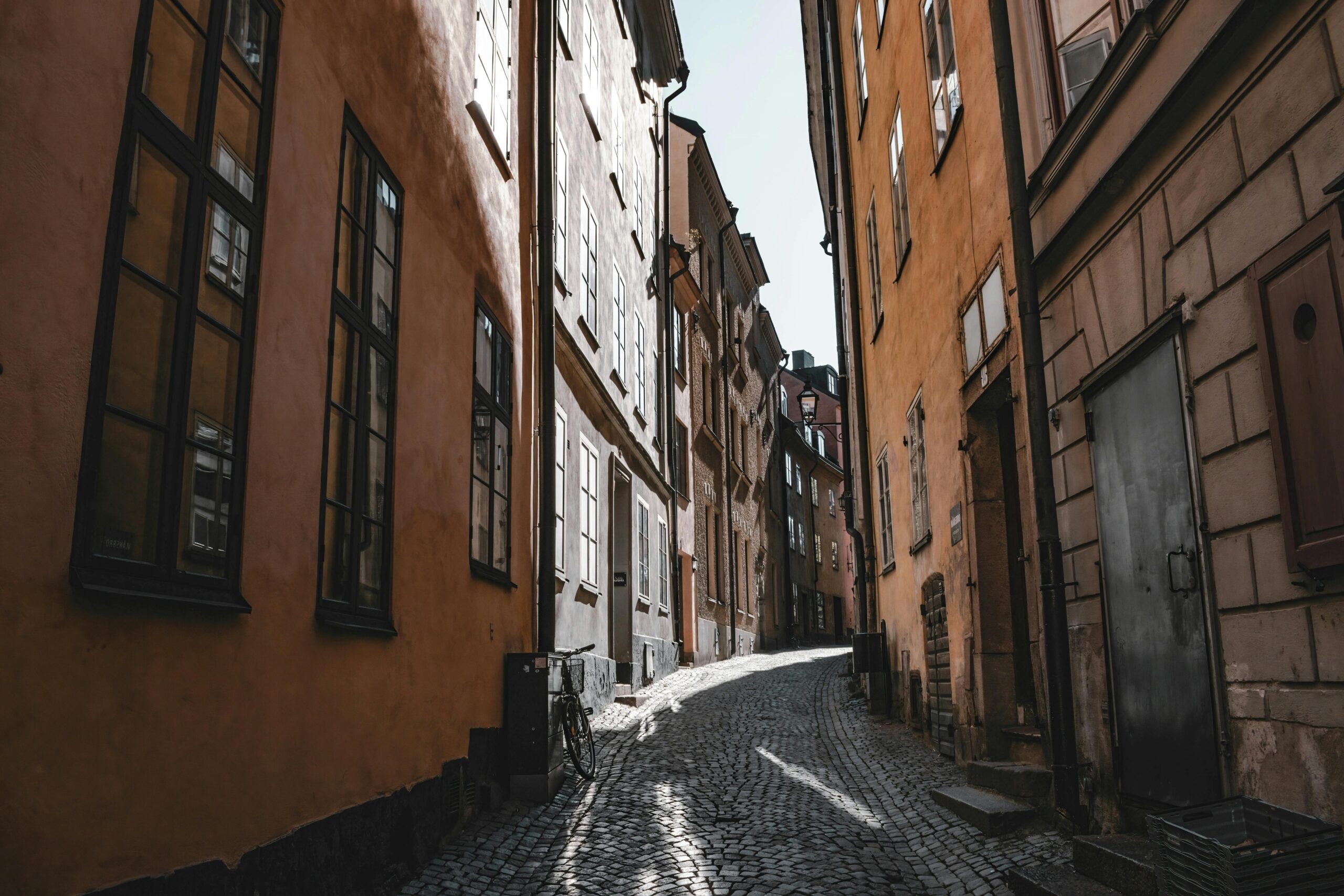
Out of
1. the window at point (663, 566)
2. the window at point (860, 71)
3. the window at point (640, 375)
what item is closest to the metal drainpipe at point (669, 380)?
the window at point (663, 566)

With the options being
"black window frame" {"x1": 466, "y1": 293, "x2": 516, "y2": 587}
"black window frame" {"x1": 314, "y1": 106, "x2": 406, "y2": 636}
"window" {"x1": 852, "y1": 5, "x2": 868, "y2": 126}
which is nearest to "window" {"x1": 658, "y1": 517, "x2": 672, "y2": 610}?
"window" {"x1": 852, "y1": 5, "x2": 868, "y2": 126}

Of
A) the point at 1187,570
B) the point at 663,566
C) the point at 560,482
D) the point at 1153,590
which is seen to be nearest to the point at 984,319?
the point at 1153,590

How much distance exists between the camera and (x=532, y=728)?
8297mm

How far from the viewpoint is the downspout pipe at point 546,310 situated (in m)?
9.57

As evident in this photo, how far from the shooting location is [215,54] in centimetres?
441

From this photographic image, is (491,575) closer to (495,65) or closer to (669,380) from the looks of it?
(495,65)

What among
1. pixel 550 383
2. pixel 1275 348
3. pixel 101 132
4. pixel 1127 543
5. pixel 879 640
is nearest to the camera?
pixel 101 132

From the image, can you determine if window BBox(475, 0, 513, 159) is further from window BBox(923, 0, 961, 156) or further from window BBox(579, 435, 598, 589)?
window BBox(579, 435, 598, 589)

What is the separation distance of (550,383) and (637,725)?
3.99 meters

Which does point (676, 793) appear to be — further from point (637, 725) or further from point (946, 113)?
point (946, 113)

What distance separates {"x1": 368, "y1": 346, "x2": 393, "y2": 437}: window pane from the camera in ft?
20.2

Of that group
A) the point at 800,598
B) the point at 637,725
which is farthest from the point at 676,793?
the point at 800,598

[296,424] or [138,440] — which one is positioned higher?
[296,424]

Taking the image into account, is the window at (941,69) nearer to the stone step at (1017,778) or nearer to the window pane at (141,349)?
the stone step at (1017,778)
